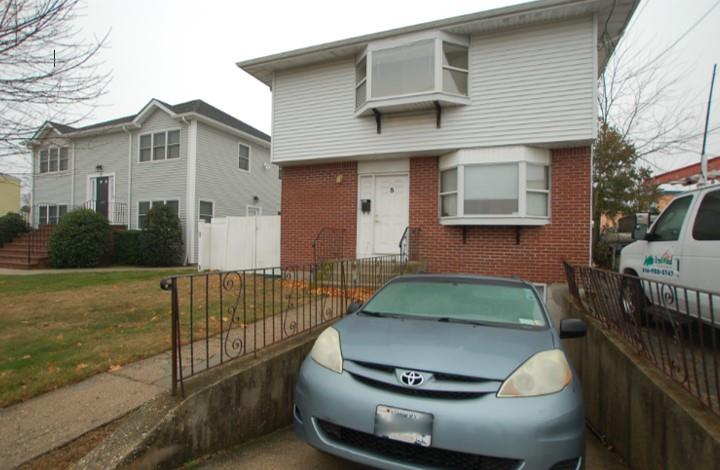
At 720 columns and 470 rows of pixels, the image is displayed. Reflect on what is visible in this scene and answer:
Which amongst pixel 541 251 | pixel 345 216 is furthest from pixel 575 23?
pixel 345 216

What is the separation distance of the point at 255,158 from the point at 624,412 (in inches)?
749

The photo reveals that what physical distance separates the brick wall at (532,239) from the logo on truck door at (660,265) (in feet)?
11.2

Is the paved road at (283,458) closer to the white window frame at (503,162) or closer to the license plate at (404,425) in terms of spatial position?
the license plate at (404,425)

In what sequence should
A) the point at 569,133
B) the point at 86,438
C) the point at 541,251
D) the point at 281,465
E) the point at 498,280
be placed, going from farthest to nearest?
the point at 541,251
the point at 569,133
the point at 498,280
the point at 281,465
the point at 86,438

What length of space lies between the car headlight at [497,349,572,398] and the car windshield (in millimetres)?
671

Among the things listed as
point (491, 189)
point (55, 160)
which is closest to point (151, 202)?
point (55, 160)

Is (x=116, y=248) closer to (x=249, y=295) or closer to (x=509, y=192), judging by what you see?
(x=249, y=295)

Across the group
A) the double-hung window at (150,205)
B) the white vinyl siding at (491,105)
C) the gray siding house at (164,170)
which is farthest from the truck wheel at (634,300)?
the double-hung window at (150,205)

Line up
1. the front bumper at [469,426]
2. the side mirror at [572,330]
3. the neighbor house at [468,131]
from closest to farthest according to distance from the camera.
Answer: the front bumper at [469,426], the side mirror at [572,330], the neighbor house at [468,131]

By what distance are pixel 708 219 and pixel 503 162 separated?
15.8ft

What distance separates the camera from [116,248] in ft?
52.7

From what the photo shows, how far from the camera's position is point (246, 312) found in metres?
6.25

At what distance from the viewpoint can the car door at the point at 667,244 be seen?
4.79 meters

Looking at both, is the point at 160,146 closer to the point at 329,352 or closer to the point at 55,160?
the point at 55,160
